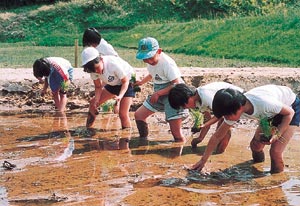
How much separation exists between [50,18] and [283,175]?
1243 inches

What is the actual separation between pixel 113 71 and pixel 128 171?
219 centimetres

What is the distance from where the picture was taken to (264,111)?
634 cm

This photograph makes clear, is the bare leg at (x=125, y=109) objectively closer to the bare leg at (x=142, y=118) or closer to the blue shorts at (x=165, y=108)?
the bare leg at (x=142, y=118)

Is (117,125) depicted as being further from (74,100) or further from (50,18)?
(50,18)

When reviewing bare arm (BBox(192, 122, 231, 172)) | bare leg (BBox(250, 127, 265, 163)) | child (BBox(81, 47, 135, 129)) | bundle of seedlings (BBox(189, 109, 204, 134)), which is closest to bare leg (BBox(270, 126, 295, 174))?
bare leg (BBox(250, 127, 265, 163))

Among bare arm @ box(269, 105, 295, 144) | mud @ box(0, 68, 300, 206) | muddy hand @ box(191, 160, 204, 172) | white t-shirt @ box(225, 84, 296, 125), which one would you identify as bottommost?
mud @ box(0, 68, 300, 206)

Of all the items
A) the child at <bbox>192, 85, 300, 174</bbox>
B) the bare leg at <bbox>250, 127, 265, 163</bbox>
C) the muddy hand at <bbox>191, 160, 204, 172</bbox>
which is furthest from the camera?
the bare leg at <bbox>250, 127, 265, 163</bbox>

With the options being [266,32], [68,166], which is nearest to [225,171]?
[68,166]

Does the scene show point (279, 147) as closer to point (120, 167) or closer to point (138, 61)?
point (120, 167)

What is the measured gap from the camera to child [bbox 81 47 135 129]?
8367 millimetres

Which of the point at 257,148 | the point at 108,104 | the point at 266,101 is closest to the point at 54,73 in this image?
the point at 108,104

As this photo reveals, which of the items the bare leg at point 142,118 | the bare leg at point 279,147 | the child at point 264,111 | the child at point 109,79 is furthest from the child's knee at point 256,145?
the child at point 109,79

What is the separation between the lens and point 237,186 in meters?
6.34

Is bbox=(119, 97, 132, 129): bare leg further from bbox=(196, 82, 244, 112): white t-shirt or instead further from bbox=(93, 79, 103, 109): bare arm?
bbox=(196, 82, 244, 112): white t-shirt
